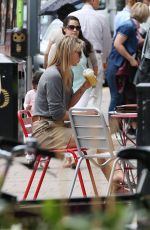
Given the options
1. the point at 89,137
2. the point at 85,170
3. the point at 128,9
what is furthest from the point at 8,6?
the point at 89,137

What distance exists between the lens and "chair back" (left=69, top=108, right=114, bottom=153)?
21.4ft

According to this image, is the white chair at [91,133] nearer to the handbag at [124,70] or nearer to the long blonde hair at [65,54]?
the long blonde hair at [65,54]

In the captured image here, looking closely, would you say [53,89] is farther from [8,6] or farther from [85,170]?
[8,6]

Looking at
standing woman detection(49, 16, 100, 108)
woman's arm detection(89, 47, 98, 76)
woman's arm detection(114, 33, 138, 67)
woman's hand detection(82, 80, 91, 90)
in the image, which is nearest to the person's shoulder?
woman's hand detection(82, 80, 91, 90)

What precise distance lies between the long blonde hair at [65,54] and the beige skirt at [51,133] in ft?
1.33

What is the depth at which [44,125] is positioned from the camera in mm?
7566

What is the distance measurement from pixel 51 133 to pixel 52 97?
0.33 meters

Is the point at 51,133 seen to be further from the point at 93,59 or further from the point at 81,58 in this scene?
the point at 93,59

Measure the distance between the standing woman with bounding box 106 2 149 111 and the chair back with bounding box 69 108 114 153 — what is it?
495 centimetres

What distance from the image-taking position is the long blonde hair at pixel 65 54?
25.4 feet

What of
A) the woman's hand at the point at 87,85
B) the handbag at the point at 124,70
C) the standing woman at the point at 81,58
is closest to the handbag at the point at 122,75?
the handbag at the point at 124,70

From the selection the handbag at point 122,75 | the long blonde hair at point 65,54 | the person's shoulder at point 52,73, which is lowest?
the handbag at point 122,75

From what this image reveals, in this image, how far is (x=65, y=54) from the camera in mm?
7766

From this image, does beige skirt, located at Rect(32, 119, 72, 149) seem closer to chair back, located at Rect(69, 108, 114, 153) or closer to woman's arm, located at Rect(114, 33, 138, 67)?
chair back, located at Rect(69, 108, 114, 153)
